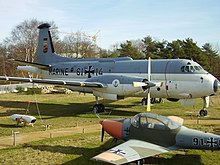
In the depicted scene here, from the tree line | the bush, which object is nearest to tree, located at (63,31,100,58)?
the tree line

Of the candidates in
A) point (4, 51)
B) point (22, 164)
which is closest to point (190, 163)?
point (22, 164)

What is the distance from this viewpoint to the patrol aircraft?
10.3 meters

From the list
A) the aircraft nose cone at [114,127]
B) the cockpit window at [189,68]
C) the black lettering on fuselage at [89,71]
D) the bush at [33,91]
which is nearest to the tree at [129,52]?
the bush at [33,91]

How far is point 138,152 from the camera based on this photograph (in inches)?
398

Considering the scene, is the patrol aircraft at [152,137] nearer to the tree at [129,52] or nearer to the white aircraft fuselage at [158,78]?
the white aircraft fuselage at [158,78]

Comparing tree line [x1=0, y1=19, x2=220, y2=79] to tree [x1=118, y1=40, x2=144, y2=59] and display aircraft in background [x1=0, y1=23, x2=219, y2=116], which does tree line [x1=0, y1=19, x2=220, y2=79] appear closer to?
tree [x1=118, y1=40, x2=144, y2=59]

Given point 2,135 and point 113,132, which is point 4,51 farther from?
point 113,132

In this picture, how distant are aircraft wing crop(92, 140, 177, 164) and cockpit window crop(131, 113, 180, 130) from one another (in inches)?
29.6

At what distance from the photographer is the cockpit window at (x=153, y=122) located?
37.6 ft

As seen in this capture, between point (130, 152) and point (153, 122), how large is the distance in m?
2.17

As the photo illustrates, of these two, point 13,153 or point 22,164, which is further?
point 13,153

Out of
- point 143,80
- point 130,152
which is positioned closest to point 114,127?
point 130,152

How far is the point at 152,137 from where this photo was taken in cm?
1150

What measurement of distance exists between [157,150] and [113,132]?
2510mm
